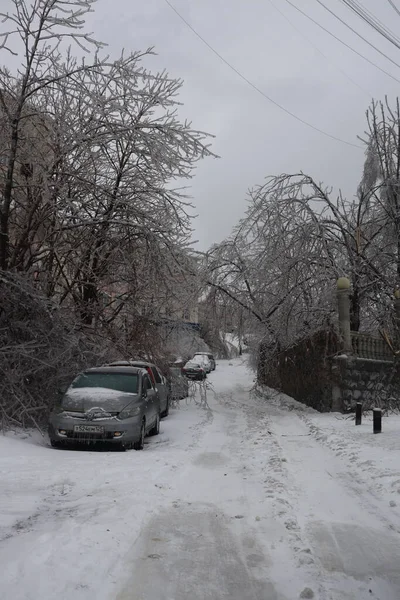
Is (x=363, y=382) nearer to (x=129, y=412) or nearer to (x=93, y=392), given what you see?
(x=129, y=412)

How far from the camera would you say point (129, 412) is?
10250 mm

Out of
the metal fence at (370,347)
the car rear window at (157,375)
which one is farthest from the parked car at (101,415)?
the metal fence at (370,347)

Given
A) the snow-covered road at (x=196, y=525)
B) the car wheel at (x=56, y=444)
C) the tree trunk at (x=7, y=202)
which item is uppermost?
the tree trunk at (x=7, y=202)

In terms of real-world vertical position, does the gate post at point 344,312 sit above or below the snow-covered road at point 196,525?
above

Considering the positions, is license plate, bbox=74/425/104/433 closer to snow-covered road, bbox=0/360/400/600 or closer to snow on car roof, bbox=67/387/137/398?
snow-covered road, bbox=0/360/400/600

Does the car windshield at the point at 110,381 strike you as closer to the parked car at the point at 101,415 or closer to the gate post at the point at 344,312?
the parked car at the point at 101,415

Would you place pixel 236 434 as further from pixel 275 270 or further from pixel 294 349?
pixel 294 349

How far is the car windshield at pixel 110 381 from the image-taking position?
442 inches

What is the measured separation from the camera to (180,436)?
12.4m

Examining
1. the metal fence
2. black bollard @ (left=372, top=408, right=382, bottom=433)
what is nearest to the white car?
the metal fence

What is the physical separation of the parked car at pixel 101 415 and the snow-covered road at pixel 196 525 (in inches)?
13.0

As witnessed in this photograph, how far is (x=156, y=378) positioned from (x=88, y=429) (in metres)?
5.46

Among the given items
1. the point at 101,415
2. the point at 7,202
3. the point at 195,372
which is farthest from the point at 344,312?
the point at 195,372

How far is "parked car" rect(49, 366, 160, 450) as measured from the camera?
9.89 meters
